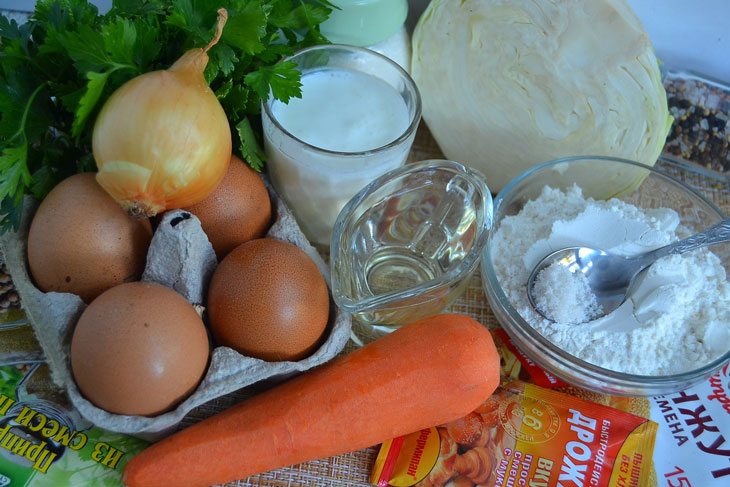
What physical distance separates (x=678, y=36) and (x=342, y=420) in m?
1.14

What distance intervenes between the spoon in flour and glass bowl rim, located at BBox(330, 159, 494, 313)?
0.49 feet

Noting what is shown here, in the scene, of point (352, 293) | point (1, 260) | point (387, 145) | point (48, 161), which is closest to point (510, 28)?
point (387, 145)

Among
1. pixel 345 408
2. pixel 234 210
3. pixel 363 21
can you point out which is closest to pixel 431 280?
pixel 345 408

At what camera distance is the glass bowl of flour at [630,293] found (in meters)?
0.98

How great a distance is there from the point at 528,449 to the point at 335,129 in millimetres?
594

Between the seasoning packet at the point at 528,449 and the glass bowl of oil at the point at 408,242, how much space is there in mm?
195

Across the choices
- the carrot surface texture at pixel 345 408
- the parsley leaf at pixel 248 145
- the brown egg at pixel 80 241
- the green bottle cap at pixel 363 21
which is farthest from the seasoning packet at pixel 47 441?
the green bottle cap at pixel 363 21

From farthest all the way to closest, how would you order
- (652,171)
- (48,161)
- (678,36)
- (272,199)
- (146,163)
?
1. (678,36)
2. (652,171)
3. (272,199)
4. (48,161)
5. (146,163)

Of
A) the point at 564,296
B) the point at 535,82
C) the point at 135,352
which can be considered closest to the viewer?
the point at 135,352

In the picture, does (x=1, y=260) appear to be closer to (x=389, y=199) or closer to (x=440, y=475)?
(x=389, y=199)

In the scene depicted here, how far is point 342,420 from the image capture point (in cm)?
92

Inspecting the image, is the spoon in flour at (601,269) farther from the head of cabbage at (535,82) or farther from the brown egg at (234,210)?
the brown egg at (234,210)

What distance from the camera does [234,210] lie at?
0.99m

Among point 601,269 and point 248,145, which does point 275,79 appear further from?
point 601,269
